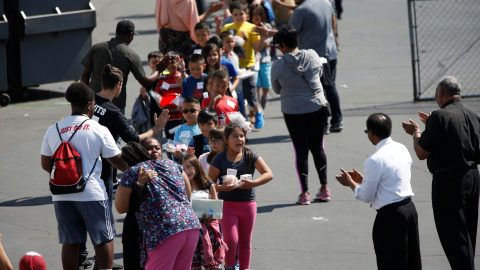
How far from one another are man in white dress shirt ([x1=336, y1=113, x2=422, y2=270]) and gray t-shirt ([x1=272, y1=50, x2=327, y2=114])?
262 cm

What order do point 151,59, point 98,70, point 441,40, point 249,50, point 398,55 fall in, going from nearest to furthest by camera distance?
1. point 98,70
2. point 151,59
3. point 249,50
4. point 398,55
5. point 441,40


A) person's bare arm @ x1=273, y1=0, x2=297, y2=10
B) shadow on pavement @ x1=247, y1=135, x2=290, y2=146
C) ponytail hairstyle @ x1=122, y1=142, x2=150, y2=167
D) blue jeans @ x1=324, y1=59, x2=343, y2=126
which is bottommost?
shadow on pavement @ x1=247, y1=135, x2=290, y2=146

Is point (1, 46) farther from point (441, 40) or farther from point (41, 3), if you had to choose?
point (441, 40)

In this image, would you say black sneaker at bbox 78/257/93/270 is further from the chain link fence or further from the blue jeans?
the chain link fence

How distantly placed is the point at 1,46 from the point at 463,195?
29.6 feet

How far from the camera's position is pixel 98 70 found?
8344mm

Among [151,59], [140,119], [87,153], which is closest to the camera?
[87,153]

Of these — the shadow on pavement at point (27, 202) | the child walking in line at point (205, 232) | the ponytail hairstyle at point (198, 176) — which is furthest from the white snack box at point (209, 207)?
the shadow on pavement at point (27, 202)

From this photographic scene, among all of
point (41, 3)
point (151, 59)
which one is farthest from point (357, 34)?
point (151, 59)

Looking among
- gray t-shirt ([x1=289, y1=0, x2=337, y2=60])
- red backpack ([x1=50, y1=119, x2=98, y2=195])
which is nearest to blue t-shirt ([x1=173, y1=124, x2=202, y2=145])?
red backpack ([x1=50, y1=119, x2=98, y2=195])

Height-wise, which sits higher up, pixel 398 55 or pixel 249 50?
pixel 249 50

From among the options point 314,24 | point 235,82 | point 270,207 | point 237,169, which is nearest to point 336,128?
point 314,24

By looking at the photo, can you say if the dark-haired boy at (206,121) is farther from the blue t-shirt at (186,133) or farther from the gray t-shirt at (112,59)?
the gray t-shirt at (112,59)

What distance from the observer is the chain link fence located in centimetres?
1372
